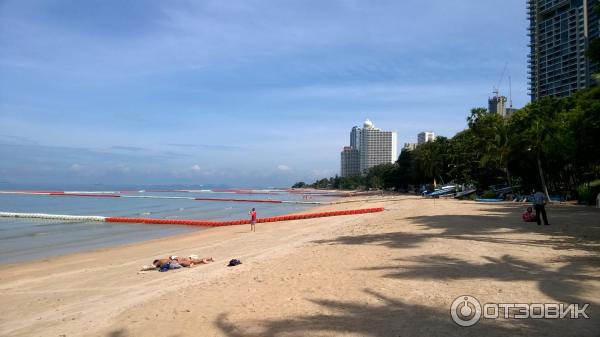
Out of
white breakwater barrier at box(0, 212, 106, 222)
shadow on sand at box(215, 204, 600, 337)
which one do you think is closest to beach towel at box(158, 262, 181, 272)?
shadow on sand at box(215, 204, 600, 337)

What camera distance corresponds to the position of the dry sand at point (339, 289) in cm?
581

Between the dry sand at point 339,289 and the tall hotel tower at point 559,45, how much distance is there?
126ft

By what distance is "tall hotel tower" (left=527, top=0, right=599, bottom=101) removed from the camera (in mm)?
45188

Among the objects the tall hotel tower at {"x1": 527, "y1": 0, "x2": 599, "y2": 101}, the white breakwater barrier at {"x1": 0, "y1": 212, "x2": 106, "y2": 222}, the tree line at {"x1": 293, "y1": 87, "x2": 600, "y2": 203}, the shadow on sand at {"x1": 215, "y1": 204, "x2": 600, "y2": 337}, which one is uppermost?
the tall hotel tower at {"x1": 527, "y1": 0, "x2": 599, "y2": 101}

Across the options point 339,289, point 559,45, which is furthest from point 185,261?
point 559,45

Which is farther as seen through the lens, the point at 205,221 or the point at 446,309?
the point at 205,221

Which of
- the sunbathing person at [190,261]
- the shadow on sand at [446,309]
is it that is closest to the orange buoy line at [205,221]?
the sunbathing person at [190,261]

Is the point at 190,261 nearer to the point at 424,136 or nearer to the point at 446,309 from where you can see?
the point at 446,309

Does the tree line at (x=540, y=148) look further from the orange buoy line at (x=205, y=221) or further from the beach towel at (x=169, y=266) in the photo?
the beach towel at (x=169, y=266)

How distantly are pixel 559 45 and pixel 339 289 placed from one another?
178 feet

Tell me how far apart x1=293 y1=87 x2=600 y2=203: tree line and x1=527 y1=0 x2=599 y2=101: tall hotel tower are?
34.3 feet

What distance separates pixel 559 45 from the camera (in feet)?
165

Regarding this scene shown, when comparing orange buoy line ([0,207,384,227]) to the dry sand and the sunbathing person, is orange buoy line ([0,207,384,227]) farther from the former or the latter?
the sunbathing person

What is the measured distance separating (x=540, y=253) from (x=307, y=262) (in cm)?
524
